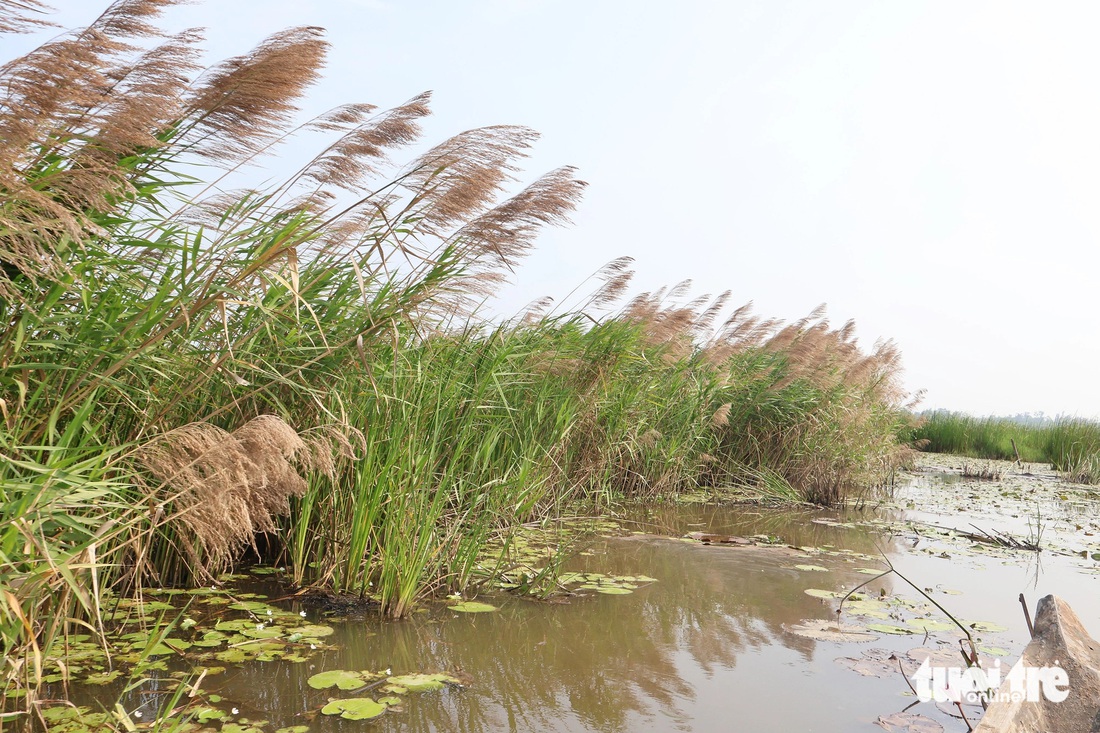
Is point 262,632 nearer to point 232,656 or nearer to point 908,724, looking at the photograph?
point 232,656

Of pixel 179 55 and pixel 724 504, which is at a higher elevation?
pixel 179 55

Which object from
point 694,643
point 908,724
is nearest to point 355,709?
point 694,643

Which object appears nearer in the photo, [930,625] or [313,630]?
[313,630]

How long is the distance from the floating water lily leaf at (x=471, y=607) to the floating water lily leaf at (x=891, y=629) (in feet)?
6.25

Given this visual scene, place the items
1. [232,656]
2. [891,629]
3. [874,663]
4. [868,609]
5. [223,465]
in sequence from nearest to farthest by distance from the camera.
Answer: [223,465] → [232,656] → [874,663] → [891,629] → [868,609]

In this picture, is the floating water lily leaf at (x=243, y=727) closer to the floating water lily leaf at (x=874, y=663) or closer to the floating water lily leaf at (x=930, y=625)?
the floating water lily leaf at (x=874, y=663)

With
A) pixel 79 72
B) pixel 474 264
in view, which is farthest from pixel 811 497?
pixel 79 72

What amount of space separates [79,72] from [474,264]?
191 cm

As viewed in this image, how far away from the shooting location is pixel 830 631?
12.3 ft

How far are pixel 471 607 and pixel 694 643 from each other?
41.7 inches

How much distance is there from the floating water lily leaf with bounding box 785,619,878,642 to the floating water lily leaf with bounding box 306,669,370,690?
2.13 metres

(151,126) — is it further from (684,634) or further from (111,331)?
(684,634)

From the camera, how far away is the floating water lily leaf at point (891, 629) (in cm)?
379

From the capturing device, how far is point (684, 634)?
3664 millimetres
